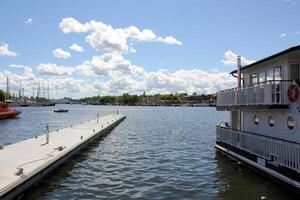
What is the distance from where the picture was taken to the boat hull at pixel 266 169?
1373 cm

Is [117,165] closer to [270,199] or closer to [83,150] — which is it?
[83,150]

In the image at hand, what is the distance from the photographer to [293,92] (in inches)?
577

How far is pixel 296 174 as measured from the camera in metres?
13.5

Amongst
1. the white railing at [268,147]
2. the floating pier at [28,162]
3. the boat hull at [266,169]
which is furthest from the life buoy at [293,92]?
the floating pier at [28,162]

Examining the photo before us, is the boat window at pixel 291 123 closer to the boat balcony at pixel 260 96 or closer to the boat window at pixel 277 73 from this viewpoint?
the boat balcony at pixel 260 96

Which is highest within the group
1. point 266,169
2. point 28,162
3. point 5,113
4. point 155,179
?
point 5,113

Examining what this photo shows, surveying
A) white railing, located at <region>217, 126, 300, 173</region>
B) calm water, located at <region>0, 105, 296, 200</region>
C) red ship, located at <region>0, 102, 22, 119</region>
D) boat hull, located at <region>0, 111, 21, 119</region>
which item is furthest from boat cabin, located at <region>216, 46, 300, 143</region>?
red ship, located at <region>0, 102, 22, 119</region>

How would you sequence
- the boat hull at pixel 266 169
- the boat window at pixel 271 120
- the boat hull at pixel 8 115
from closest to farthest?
the boat hull at pixel 266 169
the boat window at pixel 271 120
the boat hull at pixel 8 115

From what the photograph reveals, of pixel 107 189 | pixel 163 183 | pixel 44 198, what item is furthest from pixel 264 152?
pixel 44 198

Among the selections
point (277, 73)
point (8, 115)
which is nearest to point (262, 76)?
point (277, 73)

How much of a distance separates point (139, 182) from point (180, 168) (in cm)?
386

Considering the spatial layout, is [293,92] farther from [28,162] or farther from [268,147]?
[28,162]

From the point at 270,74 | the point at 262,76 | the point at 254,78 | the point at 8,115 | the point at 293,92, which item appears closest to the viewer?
the point at 293,92

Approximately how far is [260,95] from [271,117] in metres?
1.40
